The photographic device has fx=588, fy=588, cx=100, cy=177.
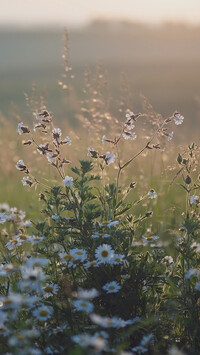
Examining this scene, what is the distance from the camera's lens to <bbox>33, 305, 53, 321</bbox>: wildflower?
233cm

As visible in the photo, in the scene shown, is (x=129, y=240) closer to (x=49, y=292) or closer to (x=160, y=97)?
(x=49, y=292)

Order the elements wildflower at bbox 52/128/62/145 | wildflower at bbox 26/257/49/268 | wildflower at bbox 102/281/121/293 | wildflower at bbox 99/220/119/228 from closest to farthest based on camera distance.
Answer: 1. wildflower at bbox 26/257/49/268
2. wildflower at bbox 102/281/121/293
3. wildflower at bbox 99/220/119/228
4. wildflower at bbox 52/128/62/145

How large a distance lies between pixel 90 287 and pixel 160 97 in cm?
1428

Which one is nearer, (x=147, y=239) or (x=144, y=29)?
(x=147, y=239)

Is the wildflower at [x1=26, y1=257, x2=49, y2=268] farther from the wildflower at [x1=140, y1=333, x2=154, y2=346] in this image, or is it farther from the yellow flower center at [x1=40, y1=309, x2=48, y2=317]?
the wildflower at [x1=140, y1=333, x2=154, y2=346]

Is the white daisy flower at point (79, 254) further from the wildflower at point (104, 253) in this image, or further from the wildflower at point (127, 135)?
the wildflower at point (127, 135)

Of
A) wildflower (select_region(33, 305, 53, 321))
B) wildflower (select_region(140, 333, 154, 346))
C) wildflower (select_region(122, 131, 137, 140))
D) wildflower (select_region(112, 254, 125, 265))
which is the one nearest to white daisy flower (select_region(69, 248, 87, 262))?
wildflower (select_region(112, 254, 125, 265))

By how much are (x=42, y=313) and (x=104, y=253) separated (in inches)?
15.1

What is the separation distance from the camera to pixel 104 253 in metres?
2.55

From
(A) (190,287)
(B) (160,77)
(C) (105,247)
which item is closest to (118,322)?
(C) (105,247)

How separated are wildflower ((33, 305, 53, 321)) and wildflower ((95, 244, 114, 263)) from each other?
12.3 inches

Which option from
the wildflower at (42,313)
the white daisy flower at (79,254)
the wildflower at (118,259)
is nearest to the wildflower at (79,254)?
the white daisy flower at (79,254)

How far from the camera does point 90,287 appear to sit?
106 inches

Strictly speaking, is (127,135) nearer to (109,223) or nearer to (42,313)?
(109,223)
